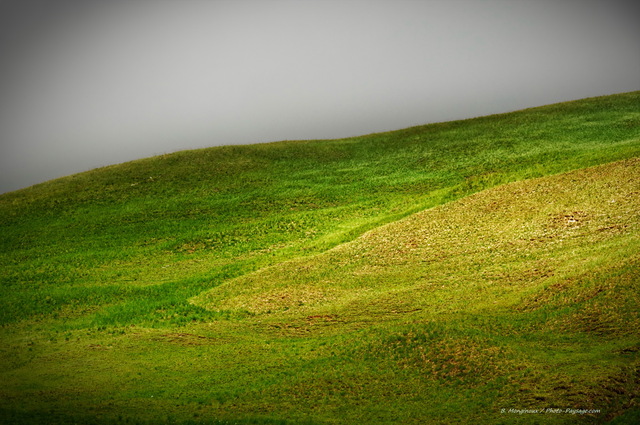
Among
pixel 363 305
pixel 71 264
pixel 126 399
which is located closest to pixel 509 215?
pixel 363 305

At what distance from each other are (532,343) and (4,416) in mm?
15506

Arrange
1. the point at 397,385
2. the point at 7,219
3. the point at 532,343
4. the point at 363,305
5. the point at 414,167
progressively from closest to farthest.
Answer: the point at 397,385
the point at 532,343
the point at 363,305
the point at 7,219
the point at 414,167

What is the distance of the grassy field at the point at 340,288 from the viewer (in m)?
15.2

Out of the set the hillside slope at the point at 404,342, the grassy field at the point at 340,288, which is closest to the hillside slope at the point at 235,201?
the grassy field at the point at 340,288

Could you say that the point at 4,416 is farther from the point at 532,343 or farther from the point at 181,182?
the point at 181,182

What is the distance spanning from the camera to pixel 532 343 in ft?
55.9

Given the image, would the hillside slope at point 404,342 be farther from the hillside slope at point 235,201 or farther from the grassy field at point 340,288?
the hillside slope at point 235,201

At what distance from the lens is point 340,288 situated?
84.6ft

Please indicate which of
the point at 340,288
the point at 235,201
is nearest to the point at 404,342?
the point at 340,288

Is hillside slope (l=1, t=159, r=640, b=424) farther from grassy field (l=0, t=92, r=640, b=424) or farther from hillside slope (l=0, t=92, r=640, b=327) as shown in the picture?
hillside slope (l=0, t=92, r=640, b=327)

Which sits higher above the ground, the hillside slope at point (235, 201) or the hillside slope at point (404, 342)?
the hillside slope at point (235, 201)

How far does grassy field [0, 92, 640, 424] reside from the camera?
50.0 feet

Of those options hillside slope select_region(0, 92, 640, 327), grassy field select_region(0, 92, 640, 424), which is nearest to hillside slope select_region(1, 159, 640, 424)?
grassy field select_region(0, 92, 640, 424)

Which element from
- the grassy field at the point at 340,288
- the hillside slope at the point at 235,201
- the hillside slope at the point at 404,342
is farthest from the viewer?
the hillside slope at the point at 235,201
